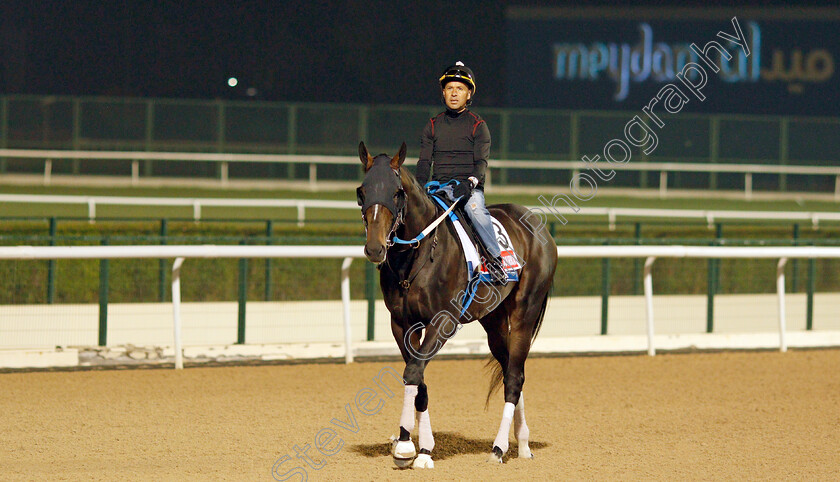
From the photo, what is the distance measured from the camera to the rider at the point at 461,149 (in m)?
5.64

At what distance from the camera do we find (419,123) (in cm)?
2527

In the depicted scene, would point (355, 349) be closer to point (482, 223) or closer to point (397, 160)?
point (482, 223)

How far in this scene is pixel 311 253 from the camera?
29.1 ft

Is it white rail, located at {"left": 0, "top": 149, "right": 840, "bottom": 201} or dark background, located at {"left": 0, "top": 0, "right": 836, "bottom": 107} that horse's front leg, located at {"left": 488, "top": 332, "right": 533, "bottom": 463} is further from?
dark background, located at {"left": 0, "top": 0, "right": 836, "bottom": 107}

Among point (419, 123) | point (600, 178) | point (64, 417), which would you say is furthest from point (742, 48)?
point (64, 417)

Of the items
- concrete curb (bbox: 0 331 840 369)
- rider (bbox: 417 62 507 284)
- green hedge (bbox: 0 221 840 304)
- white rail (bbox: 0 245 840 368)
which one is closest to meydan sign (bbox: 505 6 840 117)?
green hedge (bbox: 0 221 840 304)

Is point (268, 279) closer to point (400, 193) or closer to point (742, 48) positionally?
point (400, 193)

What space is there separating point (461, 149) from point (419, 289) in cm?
87

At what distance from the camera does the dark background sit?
25.0 m

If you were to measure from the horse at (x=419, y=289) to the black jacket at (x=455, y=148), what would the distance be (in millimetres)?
278

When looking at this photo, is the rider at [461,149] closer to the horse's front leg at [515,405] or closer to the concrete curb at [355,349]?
the horse's front leg at [515,405]

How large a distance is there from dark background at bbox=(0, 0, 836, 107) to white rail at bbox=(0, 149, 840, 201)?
2.74 meters

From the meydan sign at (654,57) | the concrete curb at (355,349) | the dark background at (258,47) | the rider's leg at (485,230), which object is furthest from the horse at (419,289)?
the meydan sign at (654,57)

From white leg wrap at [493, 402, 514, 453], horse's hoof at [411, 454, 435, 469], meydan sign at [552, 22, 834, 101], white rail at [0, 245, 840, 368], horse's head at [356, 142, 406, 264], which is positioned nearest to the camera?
horse's head at [356, 142, 406, 264]
